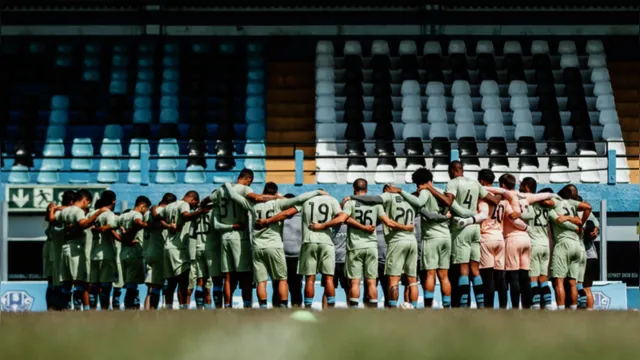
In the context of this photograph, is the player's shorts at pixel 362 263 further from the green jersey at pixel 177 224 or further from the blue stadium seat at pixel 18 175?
the blue stadium seat at pixel 18 175

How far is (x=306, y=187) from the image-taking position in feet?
71.3

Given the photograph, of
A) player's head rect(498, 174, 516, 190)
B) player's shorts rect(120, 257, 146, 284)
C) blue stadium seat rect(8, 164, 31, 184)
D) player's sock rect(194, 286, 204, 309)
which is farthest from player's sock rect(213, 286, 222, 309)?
blue stadium seat rect(8, 164, 31, 184)

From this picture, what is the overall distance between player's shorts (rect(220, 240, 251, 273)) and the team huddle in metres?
0.01

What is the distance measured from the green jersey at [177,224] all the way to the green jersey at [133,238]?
0.44m

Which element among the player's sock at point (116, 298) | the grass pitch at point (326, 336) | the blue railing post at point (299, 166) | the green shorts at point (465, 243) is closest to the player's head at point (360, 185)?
the green shorts at point (465, 243)

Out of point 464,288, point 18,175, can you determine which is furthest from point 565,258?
point 18,175

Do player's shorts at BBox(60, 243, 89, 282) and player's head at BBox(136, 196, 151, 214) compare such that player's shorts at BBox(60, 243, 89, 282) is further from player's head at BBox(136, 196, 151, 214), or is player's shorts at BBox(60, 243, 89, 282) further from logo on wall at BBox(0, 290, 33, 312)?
logo on wall at BBox(0, 290, 33, 312)

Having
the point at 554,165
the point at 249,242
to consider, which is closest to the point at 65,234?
the point at 249,242

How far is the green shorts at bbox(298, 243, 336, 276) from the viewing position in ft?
45.6

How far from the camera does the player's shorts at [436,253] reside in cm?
1376

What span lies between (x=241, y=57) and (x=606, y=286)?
10.6 m

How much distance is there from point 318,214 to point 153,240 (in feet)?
9.21

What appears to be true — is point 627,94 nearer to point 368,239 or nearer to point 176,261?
point 176,261

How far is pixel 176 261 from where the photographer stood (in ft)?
51.0
